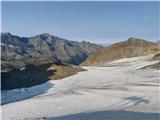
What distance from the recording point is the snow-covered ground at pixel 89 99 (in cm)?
1975

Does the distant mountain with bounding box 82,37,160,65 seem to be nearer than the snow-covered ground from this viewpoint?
No

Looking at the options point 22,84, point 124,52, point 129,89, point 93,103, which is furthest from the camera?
point 124,52

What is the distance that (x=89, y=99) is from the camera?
990 inches

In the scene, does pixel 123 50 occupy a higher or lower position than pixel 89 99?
higher

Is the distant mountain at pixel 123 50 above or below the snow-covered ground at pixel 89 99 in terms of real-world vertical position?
above

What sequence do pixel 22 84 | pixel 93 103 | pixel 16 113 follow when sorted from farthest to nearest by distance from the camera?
pixel 22 84, pixel 93 103, pixel 16 113

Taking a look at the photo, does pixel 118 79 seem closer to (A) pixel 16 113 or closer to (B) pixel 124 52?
(A) pixel 16 113

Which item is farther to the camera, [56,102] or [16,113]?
[56,102]

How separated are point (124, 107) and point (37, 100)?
5.34 metres

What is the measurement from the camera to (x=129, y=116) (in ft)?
62.4

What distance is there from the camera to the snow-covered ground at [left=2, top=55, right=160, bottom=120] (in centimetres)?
1975

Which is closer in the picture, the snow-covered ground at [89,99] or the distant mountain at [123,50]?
the snow-covered ground at [89,99]

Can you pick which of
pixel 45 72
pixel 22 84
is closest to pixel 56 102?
pixel 22 84

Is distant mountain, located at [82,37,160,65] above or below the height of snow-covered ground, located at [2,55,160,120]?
above
